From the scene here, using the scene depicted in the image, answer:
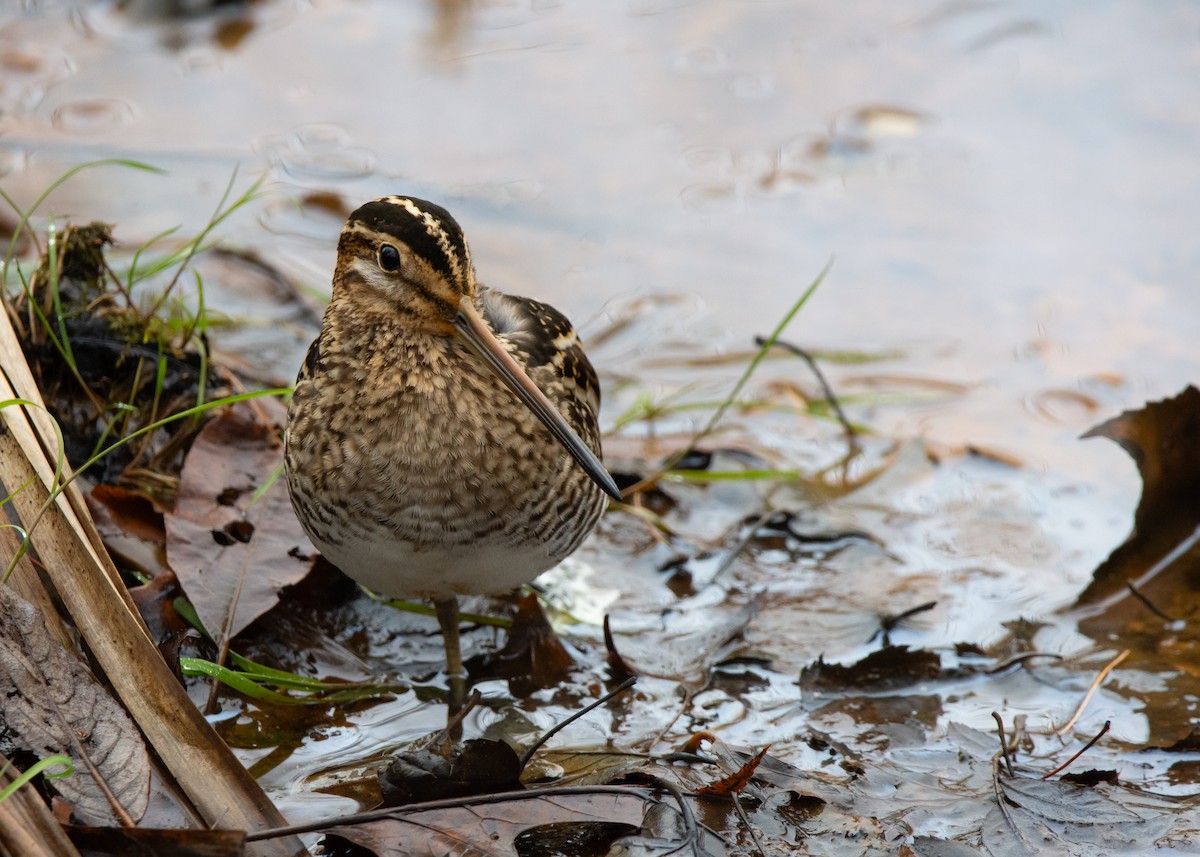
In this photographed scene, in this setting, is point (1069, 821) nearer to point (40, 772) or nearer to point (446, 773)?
point (446, 773)

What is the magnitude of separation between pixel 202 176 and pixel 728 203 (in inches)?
95.3

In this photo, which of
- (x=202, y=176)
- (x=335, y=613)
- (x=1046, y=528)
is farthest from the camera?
(x=202, y=176)

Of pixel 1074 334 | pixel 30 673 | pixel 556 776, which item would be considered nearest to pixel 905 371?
pixel 1074 334

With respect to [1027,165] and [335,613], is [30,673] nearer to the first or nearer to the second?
[335,613]

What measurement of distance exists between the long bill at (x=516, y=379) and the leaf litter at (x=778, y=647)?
2.18 ft

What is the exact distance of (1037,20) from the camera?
821 centimetres

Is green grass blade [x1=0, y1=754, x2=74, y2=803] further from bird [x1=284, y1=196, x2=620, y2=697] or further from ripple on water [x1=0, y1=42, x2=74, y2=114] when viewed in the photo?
ripple on water [x1=0, y1=42, x2=74, y2=114]

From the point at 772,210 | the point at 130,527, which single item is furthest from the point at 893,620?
the point at 772,210

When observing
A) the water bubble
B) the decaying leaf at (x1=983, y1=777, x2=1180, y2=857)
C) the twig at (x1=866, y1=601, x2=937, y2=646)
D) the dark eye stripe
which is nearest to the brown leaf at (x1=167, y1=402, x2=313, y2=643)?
the dark eye stripe

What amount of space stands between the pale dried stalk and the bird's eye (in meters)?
0.89

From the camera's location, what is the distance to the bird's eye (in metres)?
3.48

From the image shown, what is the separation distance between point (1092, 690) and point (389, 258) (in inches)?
87.5

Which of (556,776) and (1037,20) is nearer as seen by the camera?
(556,776)

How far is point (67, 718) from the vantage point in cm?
293
